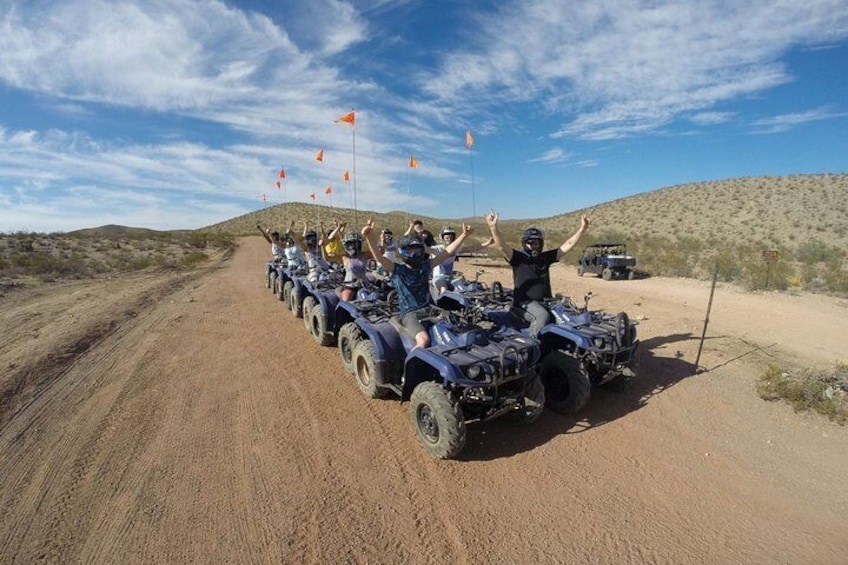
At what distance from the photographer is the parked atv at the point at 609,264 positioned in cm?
1600

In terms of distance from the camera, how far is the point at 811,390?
5.34 meters

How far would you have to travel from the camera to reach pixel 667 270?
17328mm

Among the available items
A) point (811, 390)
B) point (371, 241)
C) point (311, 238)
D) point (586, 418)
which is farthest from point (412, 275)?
point (311, 238)

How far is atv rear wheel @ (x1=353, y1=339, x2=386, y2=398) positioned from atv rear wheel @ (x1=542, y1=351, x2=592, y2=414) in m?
2.00

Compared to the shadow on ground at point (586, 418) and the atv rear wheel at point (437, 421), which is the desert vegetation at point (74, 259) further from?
the shadow on ground at point (586, 418)

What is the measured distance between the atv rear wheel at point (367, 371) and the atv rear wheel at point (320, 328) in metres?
1.80

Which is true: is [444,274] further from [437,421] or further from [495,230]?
[437,421]

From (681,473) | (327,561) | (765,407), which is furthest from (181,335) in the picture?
(765,407)

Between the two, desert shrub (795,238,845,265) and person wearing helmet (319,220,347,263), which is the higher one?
person wearing helmet (319,220,347,263)

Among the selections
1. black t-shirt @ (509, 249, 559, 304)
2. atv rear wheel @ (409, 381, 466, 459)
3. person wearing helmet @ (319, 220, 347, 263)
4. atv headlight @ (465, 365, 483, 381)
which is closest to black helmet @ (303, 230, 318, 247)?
person wearing helmet @ (319, 220, 347, 263)

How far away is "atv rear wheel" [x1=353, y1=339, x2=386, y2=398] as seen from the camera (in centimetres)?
526

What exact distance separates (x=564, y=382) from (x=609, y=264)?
476 inches

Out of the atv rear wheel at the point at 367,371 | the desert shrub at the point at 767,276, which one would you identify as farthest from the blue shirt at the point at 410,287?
the desert shrub at the point at 767,276

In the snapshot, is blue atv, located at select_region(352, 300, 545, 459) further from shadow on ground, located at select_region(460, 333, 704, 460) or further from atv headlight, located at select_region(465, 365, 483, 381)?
shadow on ground, located at select_region(460, 333, 704, 460)
